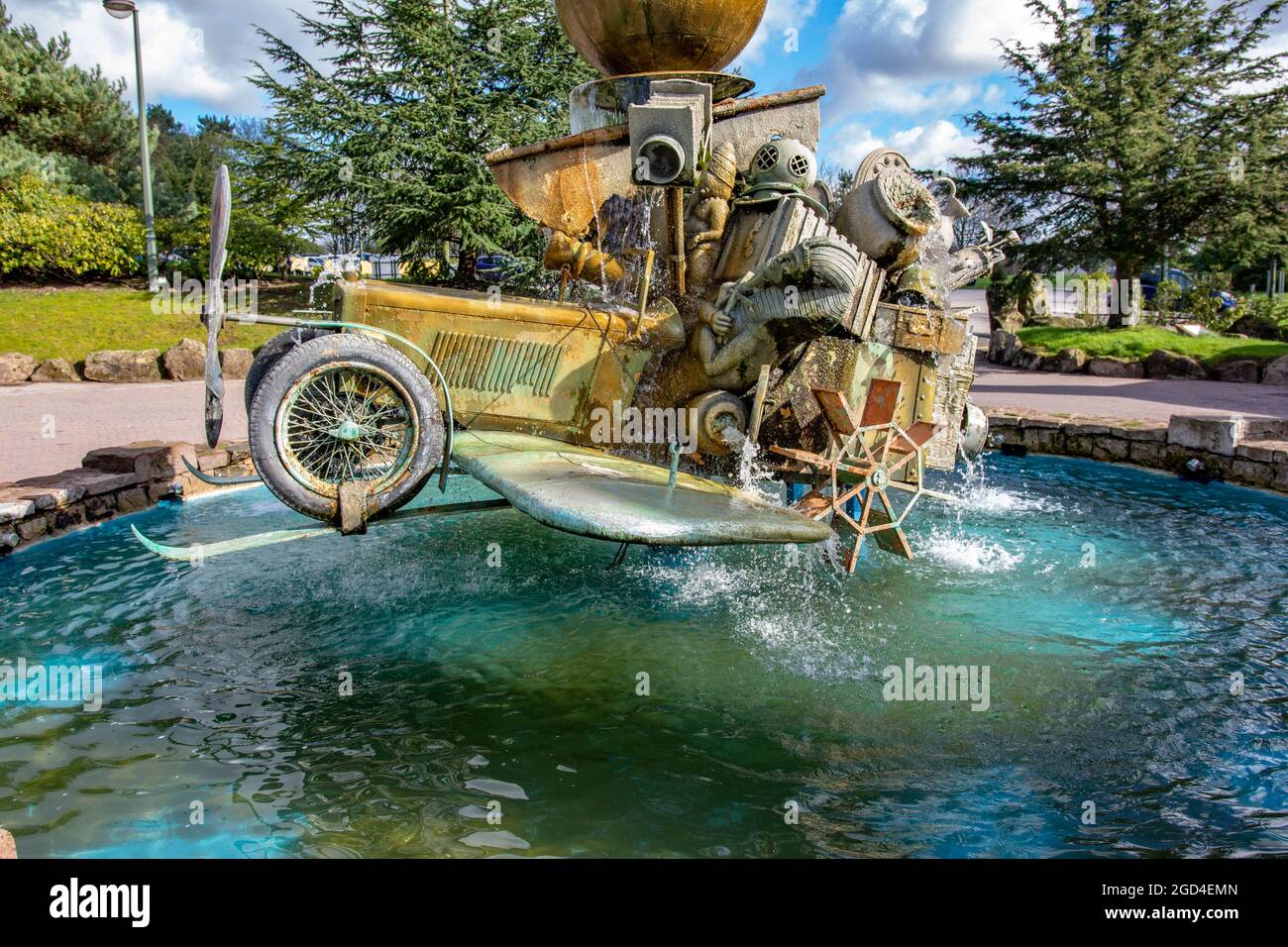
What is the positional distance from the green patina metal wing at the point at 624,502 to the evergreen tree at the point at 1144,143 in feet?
79.4

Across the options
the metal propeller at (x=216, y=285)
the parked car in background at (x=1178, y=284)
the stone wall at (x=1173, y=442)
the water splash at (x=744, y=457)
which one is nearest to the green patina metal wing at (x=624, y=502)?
the water splash at (x=744, y=457)

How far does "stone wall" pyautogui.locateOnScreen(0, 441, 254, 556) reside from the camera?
27.4ft

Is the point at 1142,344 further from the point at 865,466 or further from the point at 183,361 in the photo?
the point at 183,361

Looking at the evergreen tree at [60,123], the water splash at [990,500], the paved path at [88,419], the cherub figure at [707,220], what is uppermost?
the evergreen tree at [60,123]

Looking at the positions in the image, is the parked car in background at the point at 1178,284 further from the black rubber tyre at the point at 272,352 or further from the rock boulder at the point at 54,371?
the rock boulder at the point at 54,371

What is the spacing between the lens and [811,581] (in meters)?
7.88

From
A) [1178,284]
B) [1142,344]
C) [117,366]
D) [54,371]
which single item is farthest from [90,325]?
[1178,284]

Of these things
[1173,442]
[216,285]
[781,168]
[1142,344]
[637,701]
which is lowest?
[637,701]

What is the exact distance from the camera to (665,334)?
768 centimetres

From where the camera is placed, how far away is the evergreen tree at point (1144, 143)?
24.2 m

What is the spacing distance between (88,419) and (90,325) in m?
8.72

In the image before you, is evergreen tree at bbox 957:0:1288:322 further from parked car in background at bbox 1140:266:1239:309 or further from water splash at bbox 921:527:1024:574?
water splash at bbox 921:527:1024:574

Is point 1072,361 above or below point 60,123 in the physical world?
below
